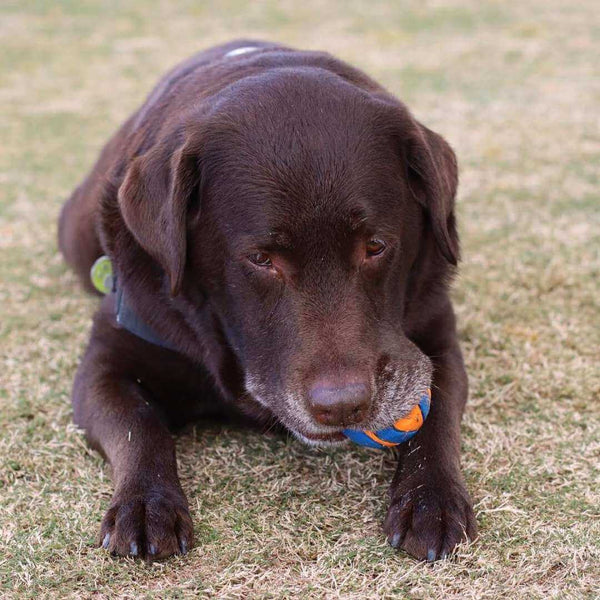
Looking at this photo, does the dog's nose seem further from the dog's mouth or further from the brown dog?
the dog's mouth

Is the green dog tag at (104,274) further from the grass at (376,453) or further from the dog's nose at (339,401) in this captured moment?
the dog's nose at (339,401)

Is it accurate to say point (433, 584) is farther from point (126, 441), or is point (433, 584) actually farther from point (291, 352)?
point (126, 441)

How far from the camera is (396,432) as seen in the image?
103 inches

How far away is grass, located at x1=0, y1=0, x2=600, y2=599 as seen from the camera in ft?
7.64

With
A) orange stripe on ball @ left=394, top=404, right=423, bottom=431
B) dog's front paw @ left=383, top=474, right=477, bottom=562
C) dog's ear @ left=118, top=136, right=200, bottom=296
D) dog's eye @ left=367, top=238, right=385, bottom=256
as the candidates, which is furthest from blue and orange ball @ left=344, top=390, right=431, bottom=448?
dog's ear @ left=118, top=136, right=200, bottom=296

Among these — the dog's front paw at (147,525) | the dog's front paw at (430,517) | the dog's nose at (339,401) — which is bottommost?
the dog's front paw at (147,525)

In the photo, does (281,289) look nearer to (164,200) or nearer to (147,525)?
Result: (164,200)

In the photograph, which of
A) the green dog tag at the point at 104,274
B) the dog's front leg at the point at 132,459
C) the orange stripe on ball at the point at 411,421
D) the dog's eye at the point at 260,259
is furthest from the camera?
the green dog tag at the point at 104,274

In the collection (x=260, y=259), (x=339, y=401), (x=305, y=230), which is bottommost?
(x=339, y=401)

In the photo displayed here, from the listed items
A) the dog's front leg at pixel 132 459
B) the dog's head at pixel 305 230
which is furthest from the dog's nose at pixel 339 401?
the dog's front leg at pixel 132 459

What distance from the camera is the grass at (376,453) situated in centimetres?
233

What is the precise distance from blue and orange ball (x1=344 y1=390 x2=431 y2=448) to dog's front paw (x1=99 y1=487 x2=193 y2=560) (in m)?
0.53

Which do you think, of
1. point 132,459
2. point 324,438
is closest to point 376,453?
point 324,438

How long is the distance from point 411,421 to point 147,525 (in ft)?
2.71
